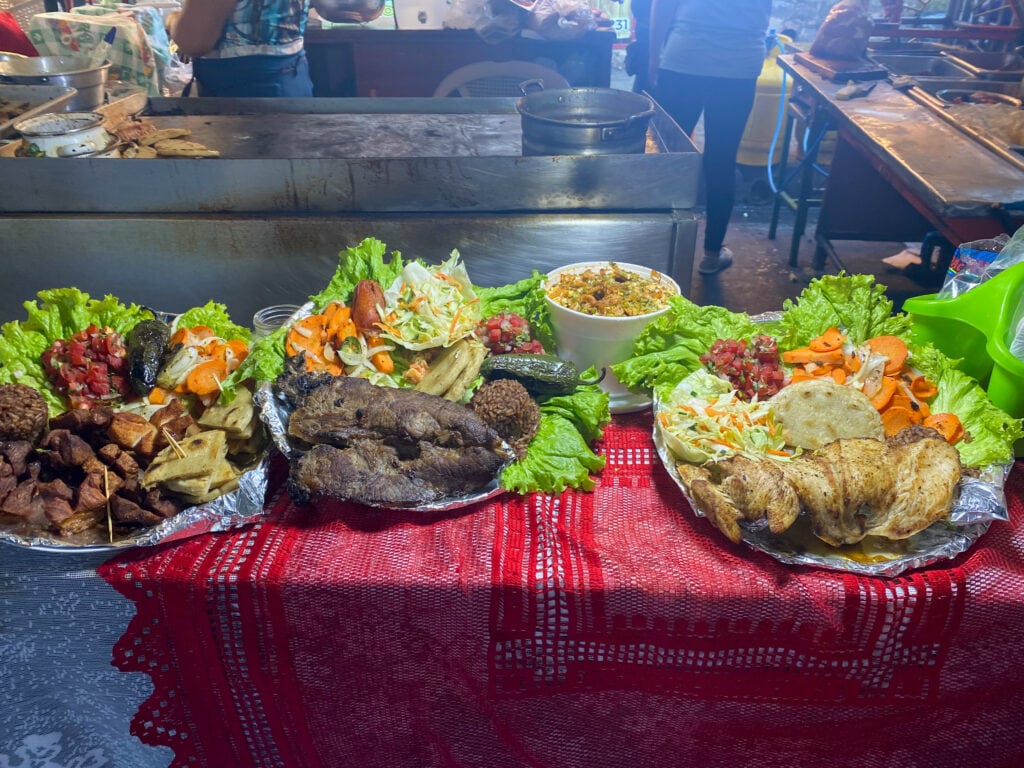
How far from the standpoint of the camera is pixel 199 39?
447cm

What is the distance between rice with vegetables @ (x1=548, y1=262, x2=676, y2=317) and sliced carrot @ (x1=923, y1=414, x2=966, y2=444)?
86 centimetres

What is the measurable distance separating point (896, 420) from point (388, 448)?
1441mm

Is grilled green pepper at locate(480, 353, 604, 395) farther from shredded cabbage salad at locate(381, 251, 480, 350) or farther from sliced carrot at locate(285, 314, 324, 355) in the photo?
sliced carrot at locate(285, 314, 324, 355)

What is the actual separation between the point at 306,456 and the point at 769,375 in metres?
1.38

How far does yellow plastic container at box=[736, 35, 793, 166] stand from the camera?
8.18 metres

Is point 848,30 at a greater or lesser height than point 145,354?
greater

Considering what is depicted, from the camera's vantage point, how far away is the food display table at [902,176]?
365cm

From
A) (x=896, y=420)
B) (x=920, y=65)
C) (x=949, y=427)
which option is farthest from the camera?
(x=920, y=65)

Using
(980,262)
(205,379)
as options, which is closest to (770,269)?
(980,262)

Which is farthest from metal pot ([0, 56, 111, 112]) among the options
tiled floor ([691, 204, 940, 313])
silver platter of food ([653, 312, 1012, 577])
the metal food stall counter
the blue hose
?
the blue hose

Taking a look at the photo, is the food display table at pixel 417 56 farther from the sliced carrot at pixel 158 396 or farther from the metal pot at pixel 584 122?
the sliced carrot at pixel 158 396

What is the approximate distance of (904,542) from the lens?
5.78ft

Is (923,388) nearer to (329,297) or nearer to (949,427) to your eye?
(949,427)

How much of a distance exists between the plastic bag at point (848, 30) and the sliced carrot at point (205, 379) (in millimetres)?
6590
